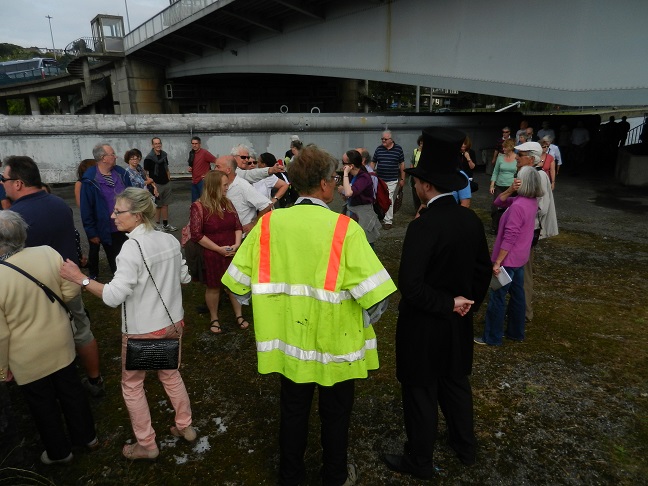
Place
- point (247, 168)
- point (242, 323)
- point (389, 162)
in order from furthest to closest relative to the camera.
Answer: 1. point (389, 162)
2. point (247, 168)
3. point (242, 323)

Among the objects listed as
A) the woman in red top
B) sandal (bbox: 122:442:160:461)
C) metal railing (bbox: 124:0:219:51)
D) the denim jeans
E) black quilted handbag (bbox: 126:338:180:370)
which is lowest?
sandal (bbox: 122:442:160:461)

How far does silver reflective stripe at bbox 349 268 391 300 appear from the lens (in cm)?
218

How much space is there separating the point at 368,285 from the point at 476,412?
187 centimetres

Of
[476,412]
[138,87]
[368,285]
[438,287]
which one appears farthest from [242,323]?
[138,87]

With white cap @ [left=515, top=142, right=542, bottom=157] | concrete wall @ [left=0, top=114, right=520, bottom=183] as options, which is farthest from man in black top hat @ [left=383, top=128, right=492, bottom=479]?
concrete wall @ [left=0, top=114, right=520, bottom=183]

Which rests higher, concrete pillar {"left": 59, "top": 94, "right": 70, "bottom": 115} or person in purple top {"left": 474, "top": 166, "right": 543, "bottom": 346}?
concrete pillar {"left": 59, "top": 94, "right": 70, "bottom": 115}

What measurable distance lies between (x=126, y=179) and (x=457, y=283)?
4565 mm

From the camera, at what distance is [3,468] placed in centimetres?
261

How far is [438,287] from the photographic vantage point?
256 cm

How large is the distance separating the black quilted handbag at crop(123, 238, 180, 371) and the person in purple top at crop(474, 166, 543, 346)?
2.74 m

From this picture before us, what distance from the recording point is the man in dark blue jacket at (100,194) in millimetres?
4977

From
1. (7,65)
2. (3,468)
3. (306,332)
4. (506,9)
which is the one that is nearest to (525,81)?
(506,9)

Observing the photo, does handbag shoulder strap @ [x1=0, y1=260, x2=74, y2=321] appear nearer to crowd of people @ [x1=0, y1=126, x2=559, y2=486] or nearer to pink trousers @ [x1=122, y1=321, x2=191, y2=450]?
crowd of people @ [x1=0, y1=126, x2=559, y2=486]

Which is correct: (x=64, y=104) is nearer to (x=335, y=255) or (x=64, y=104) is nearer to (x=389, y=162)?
(x=389, y=162)
